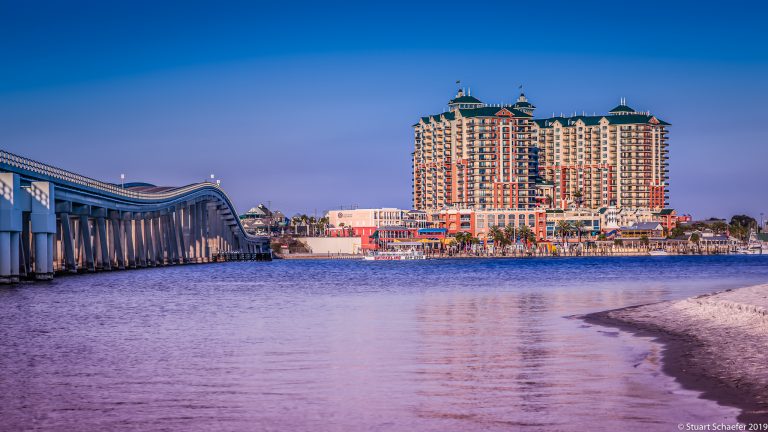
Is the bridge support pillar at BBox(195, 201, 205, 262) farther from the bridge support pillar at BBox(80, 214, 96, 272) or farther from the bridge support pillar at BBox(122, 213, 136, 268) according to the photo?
the bridge support pillar at BBox(80, 214, 96, 272)

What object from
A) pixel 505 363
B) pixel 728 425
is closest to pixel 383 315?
pixel 505 363

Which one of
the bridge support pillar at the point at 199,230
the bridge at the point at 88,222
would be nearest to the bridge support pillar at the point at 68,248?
the bridge at the point at 88,222

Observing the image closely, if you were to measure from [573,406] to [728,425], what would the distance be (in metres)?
3.45

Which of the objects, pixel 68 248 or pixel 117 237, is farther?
pixel 117 237

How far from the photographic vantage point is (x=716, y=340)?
30312 millimetres

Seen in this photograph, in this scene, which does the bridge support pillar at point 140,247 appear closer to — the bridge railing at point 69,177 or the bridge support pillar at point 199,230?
the bridge railing at point 69,177

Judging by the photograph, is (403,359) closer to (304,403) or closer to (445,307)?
(304,403)

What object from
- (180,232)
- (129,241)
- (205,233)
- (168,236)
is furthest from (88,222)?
(205,233)

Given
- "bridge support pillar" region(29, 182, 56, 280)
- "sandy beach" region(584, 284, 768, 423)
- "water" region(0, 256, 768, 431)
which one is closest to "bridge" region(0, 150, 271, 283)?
"bridge support pillar" region(29, 182, 56, 280)

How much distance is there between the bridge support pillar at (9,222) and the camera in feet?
233

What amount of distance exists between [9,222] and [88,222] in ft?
131

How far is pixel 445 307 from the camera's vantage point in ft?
178

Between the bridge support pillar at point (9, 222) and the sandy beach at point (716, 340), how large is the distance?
43.3m

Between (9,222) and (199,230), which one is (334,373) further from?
(199,230)
